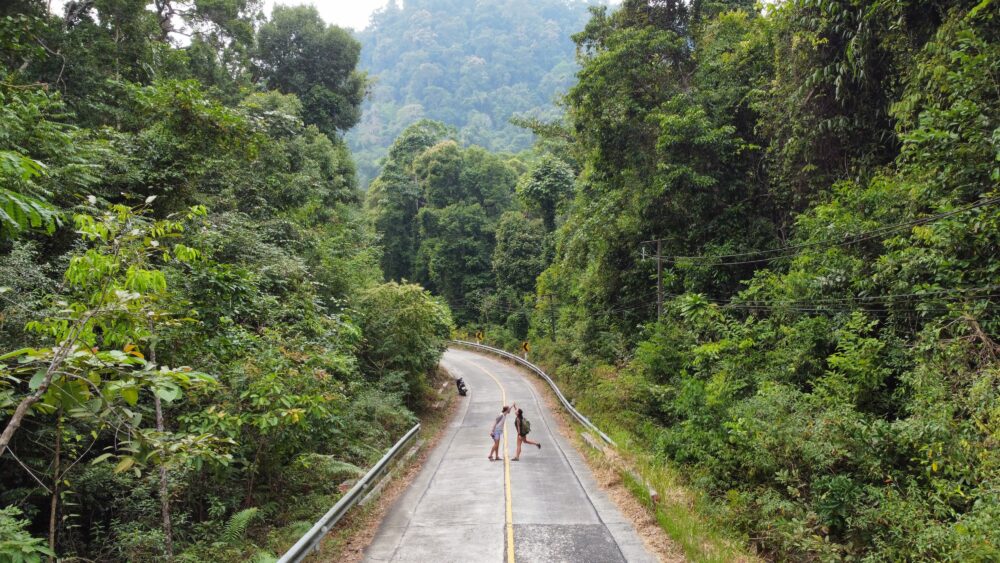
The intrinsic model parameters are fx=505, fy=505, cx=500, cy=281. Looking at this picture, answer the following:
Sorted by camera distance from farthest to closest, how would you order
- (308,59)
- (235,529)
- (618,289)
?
(308,59)
(618,289)
(235,529)

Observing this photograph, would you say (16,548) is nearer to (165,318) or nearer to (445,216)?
(165,318)

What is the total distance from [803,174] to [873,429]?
9296mm

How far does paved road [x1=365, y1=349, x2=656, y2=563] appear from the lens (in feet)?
25.5

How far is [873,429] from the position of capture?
9.05 metres

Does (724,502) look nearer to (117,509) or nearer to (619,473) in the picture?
(619,473)

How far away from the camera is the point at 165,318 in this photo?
478cm

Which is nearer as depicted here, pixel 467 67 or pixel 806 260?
pixel 806 260

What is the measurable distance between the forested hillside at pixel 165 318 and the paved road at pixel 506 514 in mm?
1795

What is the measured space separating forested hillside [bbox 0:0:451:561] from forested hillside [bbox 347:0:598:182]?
77153 millimetres

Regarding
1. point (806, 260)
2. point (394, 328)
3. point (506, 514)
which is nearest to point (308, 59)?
point (394, 328)

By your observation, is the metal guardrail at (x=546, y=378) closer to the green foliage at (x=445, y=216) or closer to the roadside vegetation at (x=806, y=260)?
the roadside vegetation at (x=806, y=260)

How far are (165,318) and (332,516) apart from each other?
199 inches

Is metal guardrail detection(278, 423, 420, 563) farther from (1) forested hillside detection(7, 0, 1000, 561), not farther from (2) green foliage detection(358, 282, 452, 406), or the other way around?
(2) green foliage detection(358, 282, 452, 406)

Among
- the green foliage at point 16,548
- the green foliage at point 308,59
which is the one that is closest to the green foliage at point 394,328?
the green foliage at point 16,548
